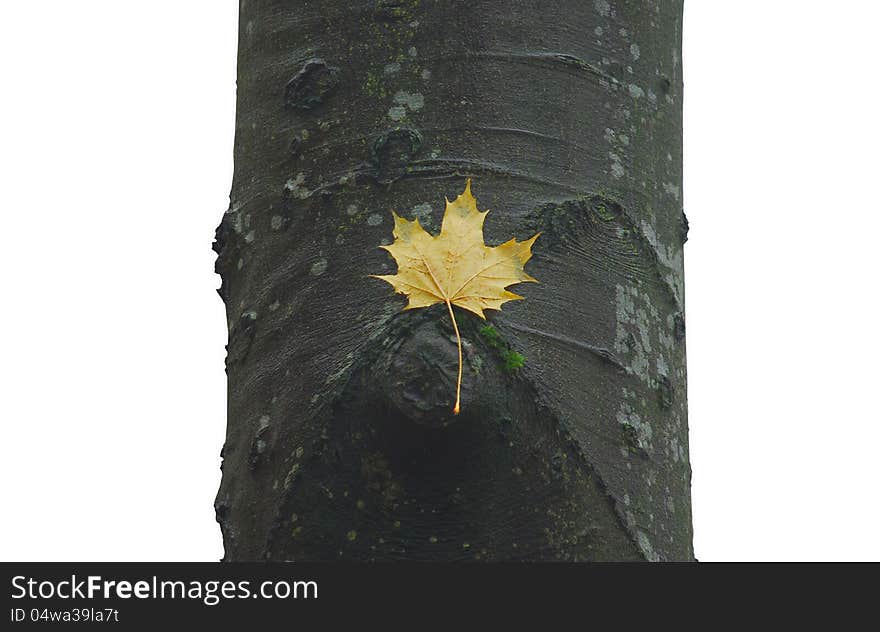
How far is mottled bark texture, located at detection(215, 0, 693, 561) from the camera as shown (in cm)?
265

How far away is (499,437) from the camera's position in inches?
104

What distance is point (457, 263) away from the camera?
8.82ft

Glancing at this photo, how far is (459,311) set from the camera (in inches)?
105

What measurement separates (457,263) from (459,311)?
0.25 ft

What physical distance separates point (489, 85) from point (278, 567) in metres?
0.81

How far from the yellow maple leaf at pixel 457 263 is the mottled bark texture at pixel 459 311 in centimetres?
2

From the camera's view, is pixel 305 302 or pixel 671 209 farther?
pixel 671 209

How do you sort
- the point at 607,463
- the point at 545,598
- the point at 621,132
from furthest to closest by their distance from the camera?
the point at 621,132
the point at 607,463
the point at 545,598

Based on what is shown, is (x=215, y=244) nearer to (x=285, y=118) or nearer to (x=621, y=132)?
(x=285, y=118)

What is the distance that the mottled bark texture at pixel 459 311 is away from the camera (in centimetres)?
265

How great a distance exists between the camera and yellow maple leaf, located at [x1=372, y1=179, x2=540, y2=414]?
268 centimetres

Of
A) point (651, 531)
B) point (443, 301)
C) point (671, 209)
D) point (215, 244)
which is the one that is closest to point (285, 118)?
point (215, 244)

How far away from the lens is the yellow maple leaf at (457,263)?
8.78ft

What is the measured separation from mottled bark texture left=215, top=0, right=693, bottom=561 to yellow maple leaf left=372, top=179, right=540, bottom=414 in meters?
0.02
